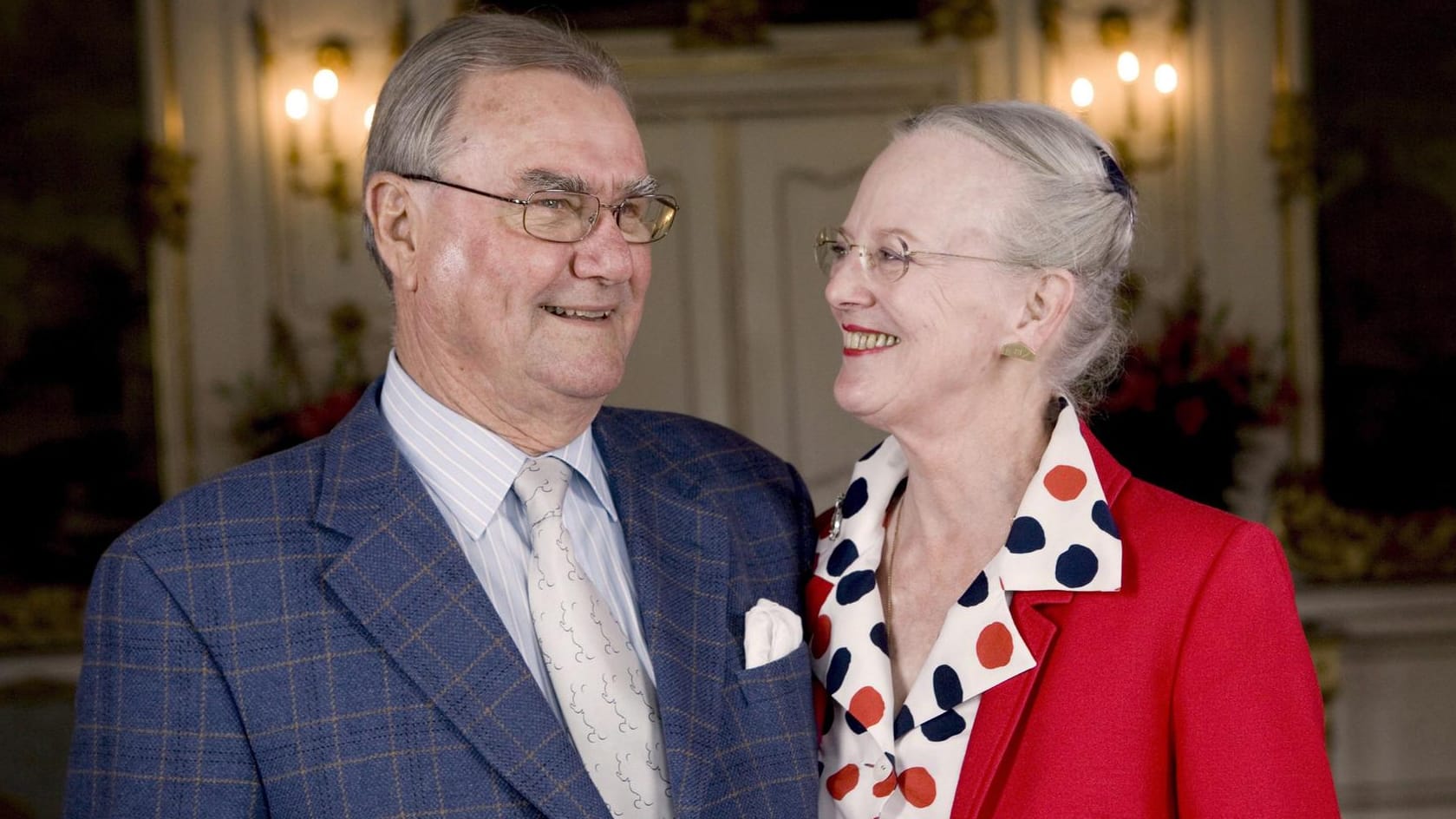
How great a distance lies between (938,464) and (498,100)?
0.81 metres

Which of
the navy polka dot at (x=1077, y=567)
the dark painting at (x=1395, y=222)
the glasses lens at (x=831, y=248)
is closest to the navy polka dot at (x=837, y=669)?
the navy polka dot at (x=1077, y=567)

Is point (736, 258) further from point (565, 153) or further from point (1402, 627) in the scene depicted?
point (565, 153)

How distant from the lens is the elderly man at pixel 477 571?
5.13 ft

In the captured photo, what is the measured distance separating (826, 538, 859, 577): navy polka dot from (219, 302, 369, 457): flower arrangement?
3.17 metres

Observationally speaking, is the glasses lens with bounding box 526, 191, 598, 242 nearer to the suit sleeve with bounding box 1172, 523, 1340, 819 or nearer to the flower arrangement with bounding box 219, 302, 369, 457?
the suit sleeve with bounding box 1172, 523, 1340, 819

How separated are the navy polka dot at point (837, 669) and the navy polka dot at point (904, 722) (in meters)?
0.09

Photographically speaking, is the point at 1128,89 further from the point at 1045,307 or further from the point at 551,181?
the point at 551,181

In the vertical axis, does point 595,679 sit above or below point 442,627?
below

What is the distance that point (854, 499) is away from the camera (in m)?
2.18

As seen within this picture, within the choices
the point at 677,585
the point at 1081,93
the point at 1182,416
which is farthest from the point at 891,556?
the point at 1081,93

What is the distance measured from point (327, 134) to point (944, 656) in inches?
156

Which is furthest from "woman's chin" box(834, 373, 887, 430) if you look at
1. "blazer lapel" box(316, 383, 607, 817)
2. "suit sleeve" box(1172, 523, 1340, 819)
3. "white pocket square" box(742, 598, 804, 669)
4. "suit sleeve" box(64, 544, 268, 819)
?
"suit sleeve" box(64, 544, 268, 819)

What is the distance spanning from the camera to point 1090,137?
6.54 feet

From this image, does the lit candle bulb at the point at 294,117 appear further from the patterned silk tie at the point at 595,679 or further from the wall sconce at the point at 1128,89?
the patterned silk tie at the point at 595,679
